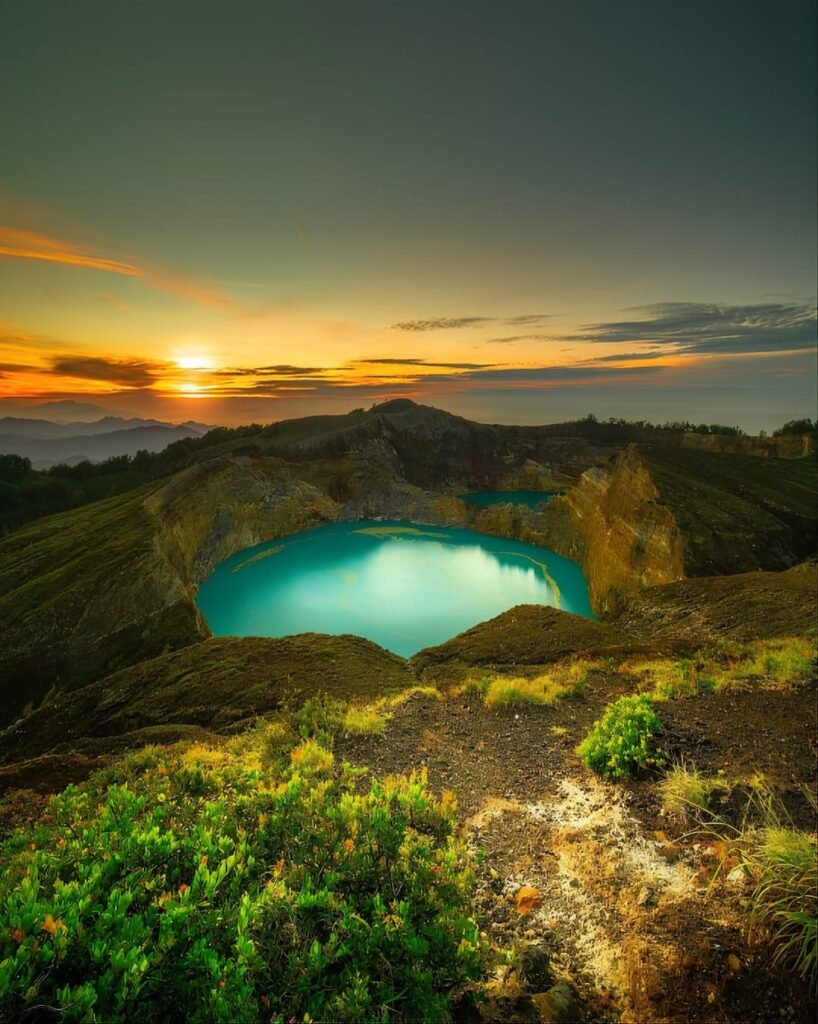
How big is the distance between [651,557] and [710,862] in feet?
107

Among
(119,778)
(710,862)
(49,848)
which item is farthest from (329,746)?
(710,862)

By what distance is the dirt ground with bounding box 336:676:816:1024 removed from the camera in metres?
3.12

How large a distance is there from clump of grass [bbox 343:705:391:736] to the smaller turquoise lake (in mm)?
89657

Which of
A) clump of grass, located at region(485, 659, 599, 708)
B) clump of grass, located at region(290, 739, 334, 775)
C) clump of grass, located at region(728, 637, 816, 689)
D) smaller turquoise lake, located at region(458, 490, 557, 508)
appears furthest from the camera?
smaller turquoise lake, located at region(458, 490, 557, 508)

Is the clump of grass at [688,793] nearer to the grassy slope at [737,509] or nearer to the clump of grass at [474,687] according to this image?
the clump of grass at [474,687]

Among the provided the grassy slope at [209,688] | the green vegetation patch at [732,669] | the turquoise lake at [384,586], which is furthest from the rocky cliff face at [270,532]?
the green vegetation patch at [732,669]

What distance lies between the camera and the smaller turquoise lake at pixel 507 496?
10081cm

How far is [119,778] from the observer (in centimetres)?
745

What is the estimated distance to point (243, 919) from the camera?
2840 mm

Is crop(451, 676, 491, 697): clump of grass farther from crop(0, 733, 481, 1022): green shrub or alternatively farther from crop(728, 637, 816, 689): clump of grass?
crop(0, 733, 481, 1022): green shrub

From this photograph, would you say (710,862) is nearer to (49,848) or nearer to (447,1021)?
(447,1021)

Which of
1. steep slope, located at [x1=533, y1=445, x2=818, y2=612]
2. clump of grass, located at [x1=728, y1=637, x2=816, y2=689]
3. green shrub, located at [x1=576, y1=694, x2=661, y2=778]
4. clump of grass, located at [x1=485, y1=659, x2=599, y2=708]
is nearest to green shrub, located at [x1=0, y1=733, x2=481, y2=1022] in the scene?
green shrub, located at [x1=576, y1=694, x2=661, y2=778]

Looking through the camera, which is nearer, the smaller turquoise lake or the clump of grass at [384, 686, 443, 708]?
the clump of grass at [384, 686, 443, 708]

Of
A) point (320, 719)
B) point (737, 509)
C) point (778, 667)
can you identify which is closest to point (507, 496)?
point (737, 509)
